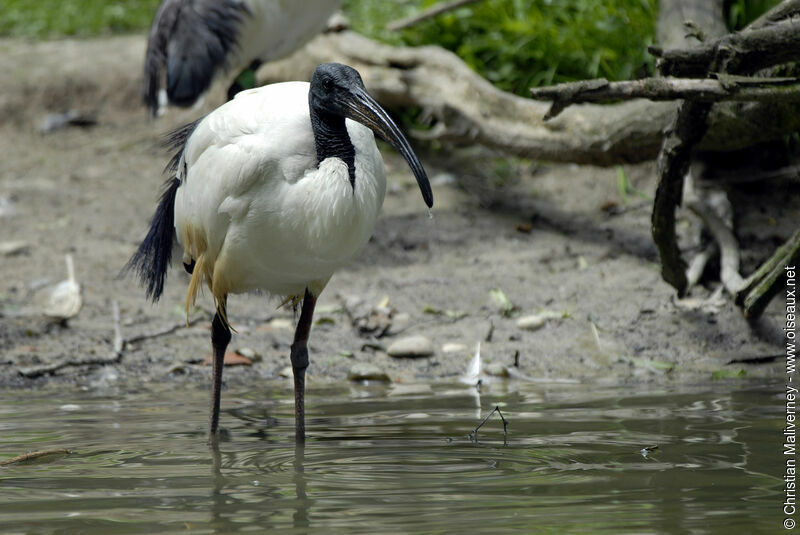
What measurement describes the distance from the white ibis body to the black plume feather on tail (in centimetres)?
31

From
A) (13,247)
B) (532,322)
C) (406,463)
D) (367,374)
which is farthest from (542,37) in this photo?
(406,463)

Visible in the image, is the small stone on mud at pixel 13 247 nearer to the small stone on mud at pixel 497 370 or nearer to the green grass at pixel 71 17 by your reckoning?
the small stone on mud at pixel 497 370

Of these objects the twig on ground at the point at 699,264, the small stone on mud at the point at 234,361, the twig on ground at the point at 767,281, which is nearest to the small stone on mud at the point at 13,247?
the small stone on mud at the point at 234,361

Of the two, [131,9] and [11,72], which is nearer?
[11,72]

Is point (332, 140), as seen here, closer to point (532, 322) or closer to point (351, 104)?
point (351, 104)

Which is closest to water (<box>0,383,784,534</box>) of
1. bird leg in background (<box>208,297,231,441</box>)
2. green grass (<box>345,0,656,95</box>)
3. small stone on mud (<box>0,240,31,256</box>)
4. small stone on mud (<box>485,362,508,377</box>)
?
bird leg in background (<box>208,297,231,441</box>)

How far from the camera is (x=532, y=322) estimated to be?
546 cm

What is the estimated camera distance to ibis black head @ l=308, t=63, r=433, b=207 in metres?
3.61

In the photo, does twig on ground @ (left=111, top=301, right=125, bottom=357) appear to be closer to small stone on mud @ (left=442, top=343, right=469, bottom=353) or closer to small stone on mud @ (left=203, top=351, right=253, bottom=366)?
small stone on mud @ (left=203, top=351, right=253, bottom=366)

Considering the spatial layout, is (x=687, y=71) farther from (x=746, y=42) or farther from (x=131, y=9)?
(x=131, y=9)

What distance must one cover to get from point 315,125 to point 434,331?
204 centimetres

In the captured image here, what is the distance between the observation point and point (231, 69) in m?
6.85

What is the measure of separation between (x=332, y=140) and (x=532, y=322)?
6.94ft

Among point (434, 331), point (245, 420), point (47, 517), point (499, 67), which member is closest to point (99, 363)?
point (245, 420)
